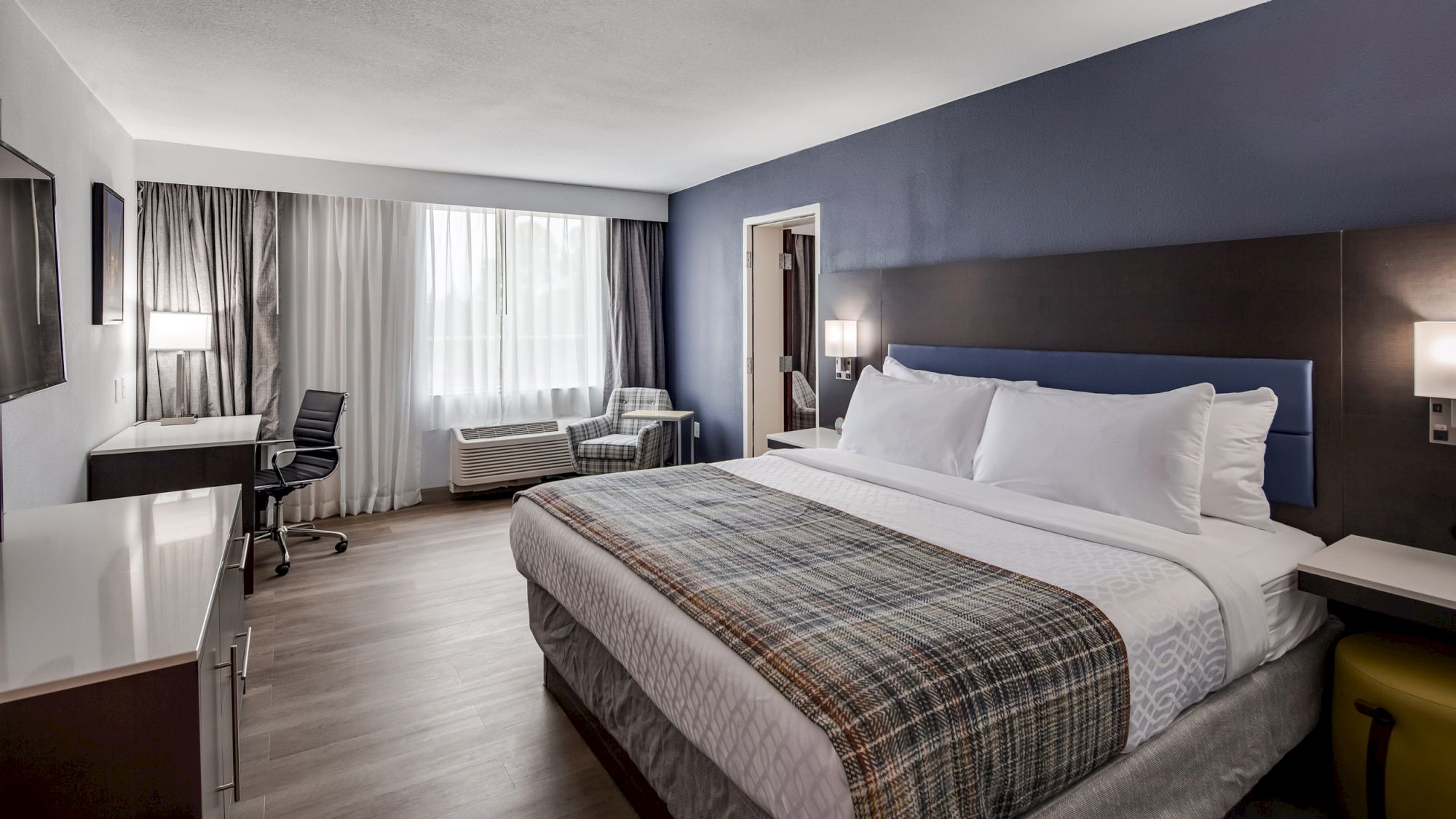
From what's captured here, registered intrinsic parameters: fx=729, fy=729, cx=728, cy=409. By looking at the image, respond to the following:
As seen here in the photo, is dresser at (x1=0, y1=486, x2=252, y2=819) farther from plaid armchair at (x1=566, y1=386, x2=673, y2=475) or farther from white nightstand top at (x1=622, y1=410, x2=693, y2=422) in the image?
white nightstand top at (x1=622, y1=410, x2=693, y2=422)

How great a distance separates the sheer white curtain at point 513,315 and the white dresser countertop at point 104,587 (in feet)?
11.5

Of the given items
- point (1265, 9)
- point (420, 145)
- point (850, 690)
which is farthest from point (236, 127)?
point (1265, 9)

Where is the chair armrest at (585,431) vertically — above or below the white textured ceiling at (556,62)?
below

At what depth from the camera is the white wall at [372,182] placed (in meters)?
4.51

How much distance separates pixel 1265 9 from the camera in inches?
98.6

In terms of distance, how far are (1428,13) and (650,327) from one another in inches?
202

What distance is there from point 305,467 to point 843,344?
338 centimetres

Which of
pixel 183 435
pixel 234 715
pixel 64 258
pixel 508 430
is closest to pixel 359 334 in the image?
pixel 508 430

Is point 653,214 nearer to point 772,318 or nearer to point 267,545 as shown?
point 772,318

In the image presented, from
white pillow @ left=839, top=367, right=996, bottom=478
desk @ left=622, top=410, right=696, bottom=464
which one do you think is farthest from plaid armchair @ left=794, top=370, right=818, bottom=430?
white pillow @ left=839, top=367, right=996, bottom=478

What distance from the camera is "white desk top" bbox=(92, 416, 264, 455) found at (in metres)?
3.48

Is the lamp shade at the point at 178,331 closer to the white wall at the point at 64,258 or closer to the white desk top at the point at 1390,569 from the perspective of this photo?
the white wall at the point at 64,258

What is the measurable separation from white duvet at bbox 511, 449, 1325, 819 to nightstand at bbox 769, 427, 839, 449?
1324 mm

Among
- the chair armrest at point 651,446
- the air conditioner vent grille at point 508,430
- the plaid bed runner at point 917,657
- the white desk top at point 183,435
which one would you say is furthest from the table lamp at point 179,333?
the plaid bed runner at point 917,657
